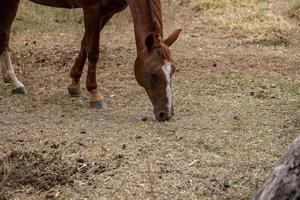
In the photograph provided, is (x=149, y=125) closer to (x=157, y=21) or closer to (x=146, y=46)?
(x=146, y=46)

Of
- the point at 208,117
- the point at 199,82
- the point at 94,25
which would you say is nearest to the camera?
the point at 208,117

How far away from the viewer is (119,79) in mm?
6773

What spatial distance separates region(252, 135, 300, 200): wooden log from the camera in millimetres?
2260

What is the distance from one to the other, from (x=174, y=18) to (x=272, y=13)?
62.9 inches

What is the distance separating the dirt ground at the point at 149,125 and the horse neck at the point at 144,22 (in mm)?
709

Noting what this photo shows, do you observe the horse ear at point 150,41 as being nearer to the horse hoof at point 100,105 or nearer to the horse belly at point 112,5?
the horse belly at point 112,5

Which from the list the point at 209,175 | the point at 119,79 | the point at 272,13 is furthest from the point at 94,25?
the point at 272,13

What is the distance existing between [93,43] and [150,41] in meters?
0.85

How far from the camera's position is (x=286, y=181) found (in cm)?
229

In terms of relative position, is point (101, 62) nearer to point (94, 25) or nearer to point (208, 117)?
point (94, 25)

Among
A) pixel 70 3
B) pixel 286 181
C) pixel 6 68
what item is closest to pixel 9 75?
pixel 6 68

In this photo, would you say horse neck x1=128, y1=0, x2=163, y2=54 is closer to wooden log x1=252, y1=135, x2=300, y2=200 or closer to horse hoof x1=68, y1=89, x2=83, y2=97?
horse hoof x1=68, y1=89, x2=83, y2=97

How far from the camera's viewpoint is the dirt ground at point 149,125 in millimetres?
3662

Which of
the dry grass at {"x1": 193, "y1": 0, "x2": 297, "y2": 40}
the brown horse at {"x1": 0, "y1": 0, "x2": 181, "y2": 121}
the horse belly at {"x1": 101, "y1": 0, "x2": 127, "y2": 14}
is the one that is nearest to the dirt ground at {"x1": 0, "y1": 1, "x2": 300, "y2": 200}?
the brown horse at {"x1": 0, "y1": 0, "x2": 181, "y2": 121}
